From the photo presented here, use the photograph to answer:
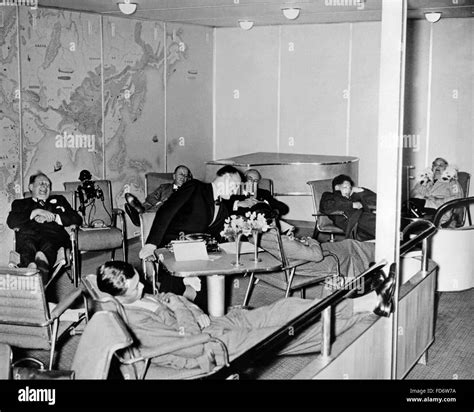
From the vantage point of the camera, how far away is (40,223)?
6906 mm

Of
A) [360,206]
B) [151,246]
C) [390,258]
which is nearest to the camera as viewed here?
[390,258]

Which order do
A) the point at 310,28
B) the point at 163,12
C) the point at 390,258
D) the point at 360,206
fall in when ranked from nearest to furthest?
the point at 390,258 → the point at 360,206 → the point at 163,12 → the point at 310,28

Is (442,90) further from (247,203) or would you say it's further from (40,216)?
(40,216)

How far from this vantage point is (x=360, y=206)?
7.84 m

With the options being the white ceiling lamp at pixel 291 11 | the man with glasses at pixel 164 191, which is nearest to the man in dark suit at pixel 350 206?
the man with glasses at pixel 164 191

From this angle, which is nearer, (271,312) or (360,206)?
(271,312)

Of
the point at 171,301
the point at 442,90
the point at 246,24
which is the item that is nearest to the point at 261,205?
the point at 171,301

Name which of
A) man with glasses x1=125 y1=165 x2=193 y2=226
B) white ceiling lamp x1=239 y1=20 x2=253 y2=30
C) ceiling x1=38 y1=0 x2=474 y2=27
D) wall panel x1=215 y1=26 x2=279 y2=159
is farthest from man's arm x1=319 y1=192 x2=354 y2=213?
white ceiling lamp x1=239 y1=20 x2=253 y2=30

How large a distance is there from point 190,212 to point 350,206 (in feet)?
7.62

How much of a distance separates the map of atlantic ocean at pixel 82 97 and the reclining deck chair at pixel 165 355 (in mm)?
4279

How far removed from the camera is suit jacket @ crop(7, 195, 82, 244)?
6.87 m

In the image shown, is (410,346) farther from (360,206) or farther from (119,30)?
(119,30)
